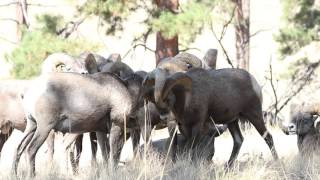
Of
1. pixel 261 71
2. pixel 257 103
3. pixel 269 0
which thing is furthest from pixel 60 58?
pixel 269 0

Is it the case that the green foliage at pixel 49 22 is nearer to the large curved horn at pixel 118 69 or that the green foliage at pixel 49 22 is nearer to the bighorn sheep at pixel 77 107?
the large curved horn at pixel 118 69

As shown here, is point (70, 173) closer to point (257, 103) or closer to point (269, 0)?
point (257, 103)

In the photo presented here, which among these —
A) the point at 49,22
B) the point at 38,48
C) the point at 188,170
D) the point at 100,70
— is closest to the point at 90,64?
the point at 100,70

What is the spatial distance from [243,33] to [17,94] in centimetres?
1195

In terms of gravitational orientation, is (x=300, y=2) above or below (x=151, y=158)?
above

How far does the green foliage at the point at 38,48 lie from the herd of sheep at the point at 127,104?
15.0 ft

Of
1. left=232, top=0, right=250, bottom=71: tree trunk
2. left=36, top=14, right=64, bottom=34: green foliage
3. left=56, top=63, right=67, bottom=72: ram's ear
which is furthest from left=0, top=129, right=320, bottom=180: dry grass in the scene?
left=232, top=0, right=250, bottom=71: tree trunk

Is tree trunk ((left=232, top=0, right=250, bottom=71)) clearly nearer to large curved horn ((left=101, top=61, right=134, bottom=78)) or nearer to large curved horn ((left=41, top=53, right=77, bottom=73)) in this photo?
large curved horn ((left=41, top=53, right=77, bottom=73))

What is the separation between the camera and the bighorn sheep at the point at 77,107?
9578 millimetres

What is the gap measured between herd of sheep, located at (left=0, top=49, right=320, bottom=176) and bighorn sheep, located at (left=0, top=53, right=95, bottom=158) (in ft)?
0.05

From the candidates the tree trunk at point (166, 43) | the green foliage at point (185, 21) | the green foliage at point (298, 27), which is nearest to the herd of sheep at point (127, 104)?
the green foliage at point (185, 21)

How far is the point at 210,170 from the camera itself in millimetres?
9031

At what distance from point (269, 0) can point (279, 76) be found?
3915 cm

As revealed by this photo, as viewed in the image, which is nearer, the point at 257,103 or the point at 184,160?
the point at 184,160
